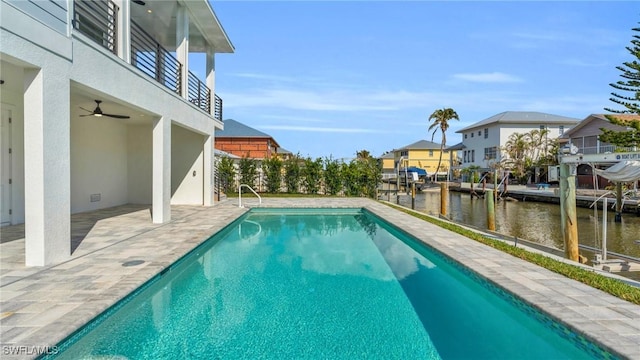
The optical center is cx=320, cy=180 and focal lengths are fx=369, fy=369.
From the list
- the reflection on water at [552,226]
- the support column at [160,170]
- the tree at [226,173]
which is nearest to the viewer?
the support column at [160,170]

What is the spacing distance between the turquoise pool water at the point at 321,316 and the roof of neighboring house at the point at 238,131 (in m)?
23.1

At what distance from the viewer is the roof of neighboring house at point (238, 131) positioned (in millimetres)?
29266

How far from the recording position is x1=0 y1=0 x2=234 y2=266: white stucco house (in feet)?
14.8

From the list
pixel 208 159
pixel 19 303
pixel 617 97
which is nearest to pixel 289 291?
pixel 19 303

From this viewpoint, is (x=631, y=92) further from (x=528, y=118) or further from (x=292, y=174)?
(x=528, y=118)

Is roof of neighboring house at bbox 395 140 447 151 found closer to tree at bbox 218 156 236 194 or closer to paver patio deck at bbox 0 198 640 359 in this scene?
tree at bbox 218 156 236 194

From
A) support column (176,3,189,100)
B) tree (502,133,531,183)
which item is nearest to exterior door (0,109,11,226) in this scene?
support column (176,3,189,100)

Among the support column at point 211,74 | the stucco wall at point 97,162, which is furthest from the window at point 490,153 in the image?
the stucco wall at point 97,162

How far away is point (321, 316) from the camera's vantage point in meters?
4.23

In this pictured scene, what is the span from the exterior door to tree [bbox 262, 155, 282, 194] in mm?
12407

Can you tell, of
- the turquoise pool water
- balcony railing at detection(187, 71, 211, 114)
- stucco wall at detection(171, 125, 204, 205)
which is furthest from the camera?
stucco wall at detection(171, 125, 204, 205)

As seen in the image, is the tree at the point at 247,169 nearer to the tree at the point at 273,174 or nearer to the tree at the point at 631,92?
the tree at the point at 273,174

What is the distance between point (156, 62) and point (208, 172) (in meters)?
4.84

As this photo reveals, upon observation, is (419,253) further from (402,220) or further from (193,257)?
(193,257)
